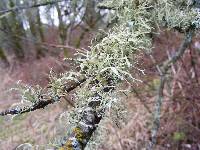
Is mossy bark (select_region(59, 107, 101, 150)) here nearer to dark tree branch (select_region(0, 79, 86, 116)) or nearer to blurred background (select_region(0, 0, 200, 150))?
dark tree branch (select_region(0, 79, 86, 116))

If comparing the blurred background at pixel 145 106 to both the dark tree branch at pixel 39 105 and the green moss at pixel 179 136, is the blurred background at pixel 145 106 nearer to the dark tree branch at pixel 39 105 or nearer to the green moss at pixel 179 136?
the green moss at pixel 179 136

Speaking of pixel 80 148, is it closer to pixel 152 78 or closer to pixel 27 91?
pixel 27 91

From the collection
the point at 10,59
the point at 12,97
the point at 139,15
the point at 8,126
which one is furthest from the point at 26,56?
the point at 139,15

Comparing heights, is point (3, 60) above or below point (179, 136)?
below

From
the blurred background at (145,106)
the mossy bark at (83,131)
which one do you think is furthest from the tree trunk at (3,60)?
the mossy bark at (83,131)

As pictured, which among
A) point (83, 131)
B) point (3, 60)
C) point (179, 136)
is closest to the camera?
point (83, 131)

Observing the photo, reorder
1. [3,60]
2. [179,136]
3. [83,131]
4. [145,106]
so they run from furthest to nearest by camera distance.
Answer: [3,60] → [179,136] → [145,106] → [83,131]

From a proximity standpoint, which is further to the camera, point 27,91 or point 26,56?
point 26,56

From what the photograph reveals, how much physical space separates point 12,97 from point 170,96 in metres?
3.45

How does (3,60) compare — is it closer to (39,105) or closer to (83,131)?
(39,105)

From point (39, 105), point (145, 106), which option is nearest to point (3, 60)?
point (145, 106)

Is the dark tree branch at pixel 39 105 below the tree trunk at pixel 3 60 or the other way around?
the other way around

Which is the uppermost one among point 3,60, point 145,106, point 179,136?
point 145,106

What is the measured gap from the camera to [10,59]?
34.1 ft
